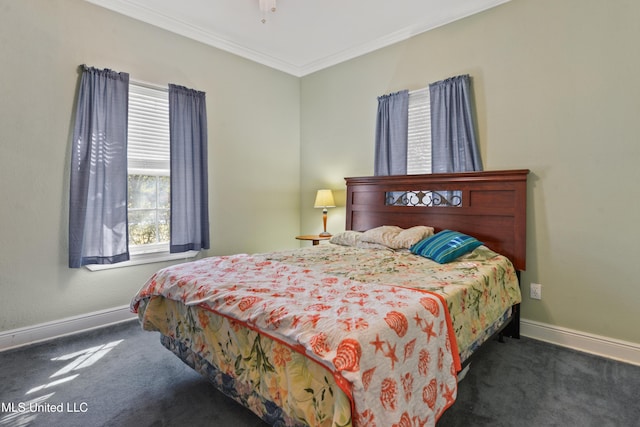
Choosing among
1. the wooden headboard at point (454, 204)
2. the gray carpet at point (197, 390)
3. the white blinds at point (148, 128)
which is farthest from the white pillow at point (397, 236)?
the white blinds at point (148, 128)

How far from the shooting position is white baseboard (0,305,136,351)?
97.0 inches

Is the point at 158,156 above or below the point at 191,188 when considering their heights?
above

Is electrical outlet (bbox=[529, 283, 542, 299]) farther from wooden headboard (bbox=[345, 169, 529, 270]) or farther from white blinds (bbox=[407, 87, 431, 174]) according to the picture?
white blinds (bbox=[407, 87, 431, 174])

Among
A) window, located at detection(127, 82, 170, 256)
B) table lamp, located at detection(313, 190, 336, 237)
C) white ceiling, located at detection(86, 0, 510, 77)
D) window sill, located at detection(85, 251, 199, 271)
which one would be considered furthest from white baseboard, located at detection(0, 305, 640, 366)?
white ceiling, located at detection(86, 0, 510, 77)

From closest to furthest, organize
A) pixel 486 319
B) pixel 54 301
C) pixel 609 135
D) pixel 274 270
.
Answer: pixel 486 319, pixel 274 270, pixel 609 135, pixel 54 301

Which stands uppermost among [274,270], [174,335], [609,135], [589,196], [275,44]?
[275,44]

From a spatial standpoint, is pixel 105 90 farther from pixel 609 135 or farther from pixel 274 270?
pixel 609 135

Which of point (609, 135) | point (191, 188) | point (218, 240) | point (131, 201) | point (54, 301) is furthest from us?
point (218, 240)

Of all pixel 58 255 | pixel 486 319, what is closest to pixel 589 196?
pixel 486 319

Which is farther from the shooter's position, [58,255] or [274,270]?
[58,255]

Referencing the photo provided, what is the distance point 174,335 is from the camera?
201cm

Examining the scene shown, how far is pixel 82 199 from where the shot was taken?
268 centimetres

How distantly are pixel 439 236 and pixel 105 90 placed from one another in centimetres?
310

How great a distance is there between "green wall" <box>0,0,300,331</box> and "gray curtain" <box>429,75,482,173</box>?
7.42 feet
